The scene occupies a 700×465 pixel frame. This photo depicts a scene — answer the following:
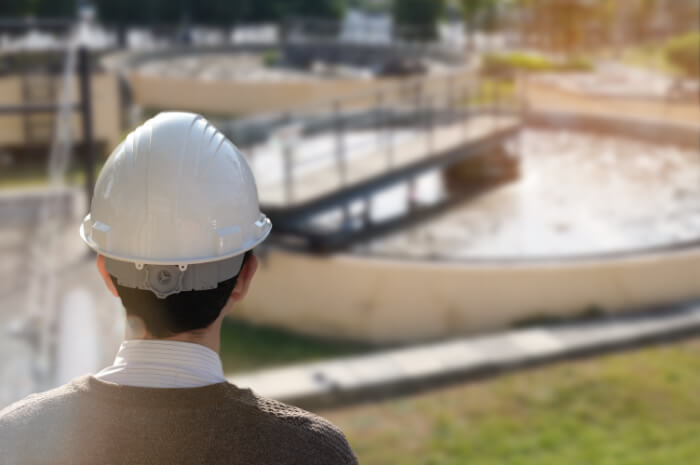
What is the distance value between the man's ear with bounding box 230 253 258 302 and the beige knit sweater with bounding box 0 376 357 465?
0.23 m

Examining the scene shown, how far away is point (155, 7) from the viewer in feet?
128

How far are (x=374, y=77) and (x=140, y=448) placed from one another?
2300 cm

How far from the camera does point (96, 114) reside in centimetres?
1900

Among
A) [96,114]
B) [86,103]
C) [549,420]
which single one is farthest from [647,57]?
[549,420]

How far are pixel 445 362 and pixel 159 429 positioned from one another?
210 inches

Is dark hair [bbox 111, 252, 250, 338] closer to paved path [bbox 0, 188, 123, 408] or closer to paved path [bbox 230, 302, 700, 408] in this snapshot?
paved path [bbox 230, 302, 700, 408]

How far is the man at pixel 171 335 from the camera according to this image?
5.07 ft

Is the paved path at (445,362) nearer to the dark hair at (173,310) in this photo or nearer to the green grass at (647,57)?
the dark hair at (173,310)

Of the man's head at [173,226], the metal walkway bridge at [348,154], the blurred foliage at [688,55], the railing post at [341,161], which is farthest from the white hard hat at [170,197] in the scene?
the blurred foliage at [688,55]

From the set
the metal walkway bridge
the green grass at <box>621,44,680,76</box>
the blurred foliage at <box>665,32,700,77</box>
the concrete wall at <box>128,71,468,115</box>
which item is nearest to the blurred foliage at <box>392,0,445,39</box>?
the green grass at <box>621,44,680,76</box>

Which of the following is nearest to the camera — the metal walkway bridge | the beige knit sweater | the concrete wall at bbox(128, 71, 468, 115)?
the beige knit sweater

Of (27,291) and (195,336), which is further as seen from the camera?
(27,291)

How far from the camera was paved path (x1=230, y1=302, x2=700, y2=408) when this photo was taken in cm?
631

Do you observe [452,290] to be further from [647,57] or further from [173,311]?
[647,57]
